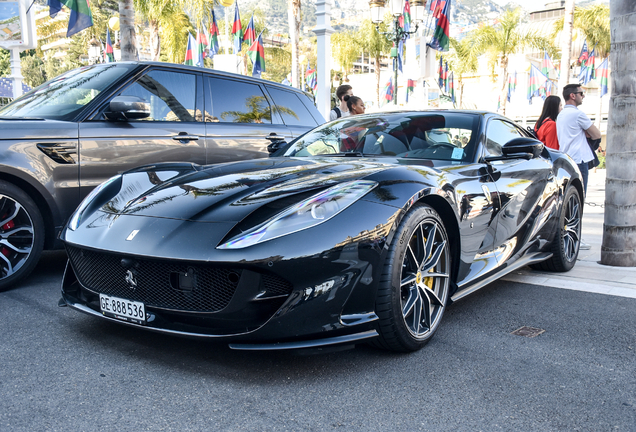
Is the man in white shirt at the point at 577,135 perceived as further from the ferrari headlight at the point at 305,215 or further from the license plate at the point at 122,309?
the license plate at the point at 122,309

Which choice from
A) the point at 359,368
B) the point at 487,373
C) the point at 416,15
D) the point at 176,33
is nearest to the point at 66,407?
the point at 359,368

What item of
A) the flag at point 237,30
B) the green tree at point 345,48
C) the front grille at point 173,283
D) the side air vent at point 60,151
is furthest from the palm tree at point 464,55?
the front grille at point 173,283

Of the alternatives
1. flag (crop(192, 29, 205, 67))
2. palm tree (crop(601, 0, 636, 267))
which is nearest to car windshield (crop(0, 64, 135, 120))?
palm tree (crop(601, 0, 636, 267))

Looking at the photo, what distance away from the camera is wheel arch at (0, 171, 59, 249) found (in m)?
4.04

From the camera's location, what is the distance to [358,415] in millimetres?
2277

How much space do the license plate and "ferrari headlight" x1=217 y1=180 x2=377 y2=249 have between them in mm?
510

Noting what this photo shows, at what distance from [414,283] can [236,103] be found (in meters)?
3.35

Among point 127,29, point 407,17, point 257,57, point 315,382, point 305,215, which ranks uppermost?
point 407,17

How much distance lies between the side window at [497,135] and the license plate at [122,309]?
255 centimetres

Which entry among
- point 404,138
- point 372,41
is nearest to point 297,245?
point 404,138

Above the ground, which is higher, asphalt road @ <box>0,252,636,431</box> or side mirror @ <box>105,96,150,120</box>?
side mirror @ <box>105,96,150,120</box>

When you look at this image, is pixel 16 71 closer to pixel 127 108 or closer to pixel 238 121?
pixel 238 121

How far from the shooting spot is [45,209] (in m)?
4.18

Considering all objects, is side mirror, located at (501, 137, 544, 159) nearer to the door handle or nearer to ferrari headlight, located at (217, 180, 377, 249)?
ferrari headlight, located at (217, 180, 377, 249)
